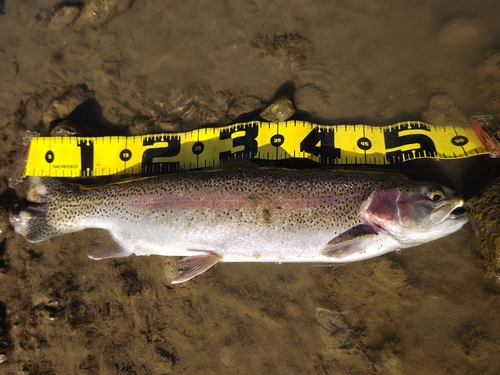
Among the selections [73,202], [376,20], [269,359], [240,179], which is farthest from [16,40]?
[269,359]

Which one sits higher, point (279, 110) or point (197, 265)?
point (279, 110)

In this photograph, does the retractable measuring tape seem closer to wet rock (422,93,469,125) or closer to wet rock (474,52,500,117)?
wet rock (422,93,469,125)

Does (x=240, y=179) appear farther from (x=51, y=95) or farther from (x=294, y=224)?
(x=51, y=95)

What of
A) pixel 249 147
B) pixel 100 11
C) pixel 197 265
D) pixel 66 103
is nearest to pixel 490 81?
pixel 249 147

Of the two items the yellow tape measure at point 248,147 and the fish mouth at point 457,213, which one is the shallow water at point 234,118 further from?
the fish mouth at point 457,213

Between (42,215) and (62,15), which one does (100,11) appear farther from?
(42,215)

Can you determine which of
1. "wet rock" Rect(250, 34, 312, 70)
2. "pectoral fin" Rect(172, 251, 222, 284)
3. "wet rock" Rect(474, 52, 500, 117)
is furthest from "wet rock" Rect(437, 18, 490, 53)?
"pectoral fin" Rect(172, 251, 222, 284)

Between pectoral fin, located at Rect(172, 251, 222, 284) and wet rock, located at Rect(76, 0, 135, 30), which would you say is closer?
pectoral fin, located at Rect(172, 251, 222, 284)

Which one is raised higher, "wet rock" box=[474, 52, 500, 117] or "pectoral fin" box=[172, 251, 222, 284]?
"wet rock" box=[474, 52, 500, 117]
